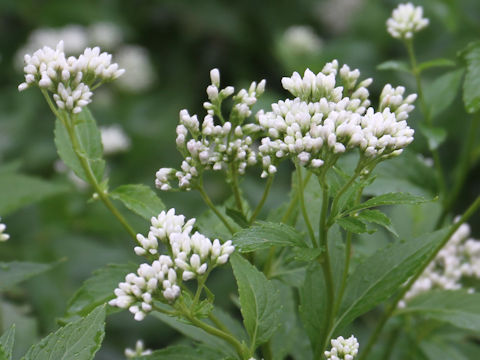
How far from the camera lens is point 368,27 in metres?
6.61

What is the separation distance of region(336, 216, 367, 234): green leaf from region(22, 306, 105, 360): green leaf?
0.69 metres

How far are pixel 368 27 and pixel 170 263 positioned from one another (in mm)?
5353

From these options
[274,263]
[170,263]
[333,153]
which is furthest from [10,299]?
[333,153]

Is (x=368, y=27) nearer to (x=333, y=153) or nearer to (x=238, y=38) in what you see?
(x=238, y=38)

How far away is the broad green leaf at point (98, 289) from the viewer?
2117 millimetres

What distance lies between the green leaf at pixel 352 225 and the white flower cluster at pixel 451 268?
3.06ft

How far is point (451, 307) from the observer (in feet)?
7.72

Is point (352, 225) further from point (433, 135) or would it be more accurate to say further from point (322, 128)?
point (433, 135)

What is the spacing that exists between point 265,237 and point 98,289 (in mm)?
656

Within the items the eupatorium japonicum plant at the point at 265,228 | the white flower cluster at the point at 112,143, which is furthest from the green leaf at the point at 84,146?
the white flower cluster at the point at 112,143

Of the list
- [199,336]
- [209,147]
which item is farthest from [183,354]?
[209,147]

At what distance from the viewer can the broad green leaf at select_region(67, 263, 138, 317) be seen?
6.95 ft

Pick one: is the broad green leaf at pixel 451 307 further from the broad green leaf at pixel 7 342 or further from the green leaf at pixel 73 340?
the broad green leaf at pixel 7 342

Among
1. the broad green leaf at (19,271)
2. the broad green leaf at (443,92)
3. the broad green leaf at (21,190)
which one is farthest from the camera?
the broad green leaf at (21,190)
